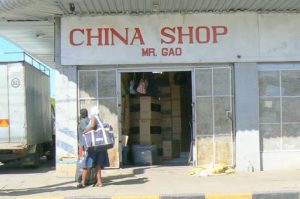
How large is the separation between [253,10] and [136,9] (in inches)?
120

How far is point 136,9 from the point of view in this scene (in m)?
13.3

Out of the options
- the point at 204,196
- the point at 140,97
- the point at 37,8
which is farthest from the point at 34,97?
the point at 204,196

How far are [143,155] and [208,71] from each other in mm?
3320

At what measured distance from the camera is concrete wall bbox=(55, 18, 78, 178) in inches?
532

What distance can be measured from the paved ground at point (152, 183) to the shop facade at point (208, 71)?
0.81m

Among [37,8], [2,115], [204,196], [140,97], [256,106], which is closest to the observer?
[204,196]

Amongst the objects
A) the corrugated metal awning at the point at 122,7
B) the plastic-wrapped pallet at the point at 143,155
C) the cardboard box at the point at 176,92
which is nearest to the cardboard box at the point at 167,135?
the cardboard box at the point at 176,92

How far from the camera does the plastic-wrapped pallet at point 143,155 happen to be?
600 inches

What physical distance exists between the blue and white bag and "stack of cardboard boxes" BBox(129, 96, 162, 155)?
5.13m

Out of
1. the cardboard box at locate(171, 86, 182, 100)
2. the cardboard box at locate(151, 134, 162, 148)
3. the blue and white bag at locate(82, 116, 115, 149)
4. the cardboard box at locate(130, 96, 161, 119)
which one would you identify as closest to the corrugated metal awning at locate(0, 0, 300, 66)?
the blue and white bag at locate(82, 116, 115, 149)

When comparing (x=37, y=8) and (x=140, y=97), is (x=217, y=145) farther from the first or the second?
(x=37, y=8)

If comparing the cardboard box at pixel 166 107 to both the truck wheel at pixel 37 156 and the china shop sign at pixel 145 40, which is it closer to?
the china shop sign at pixel 145 40

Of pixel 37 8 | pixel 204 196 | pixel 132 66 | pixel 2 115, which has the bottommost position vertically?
pixel 204 196

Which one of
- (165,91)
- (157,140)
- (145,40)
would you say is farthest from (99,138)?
(165,91)
